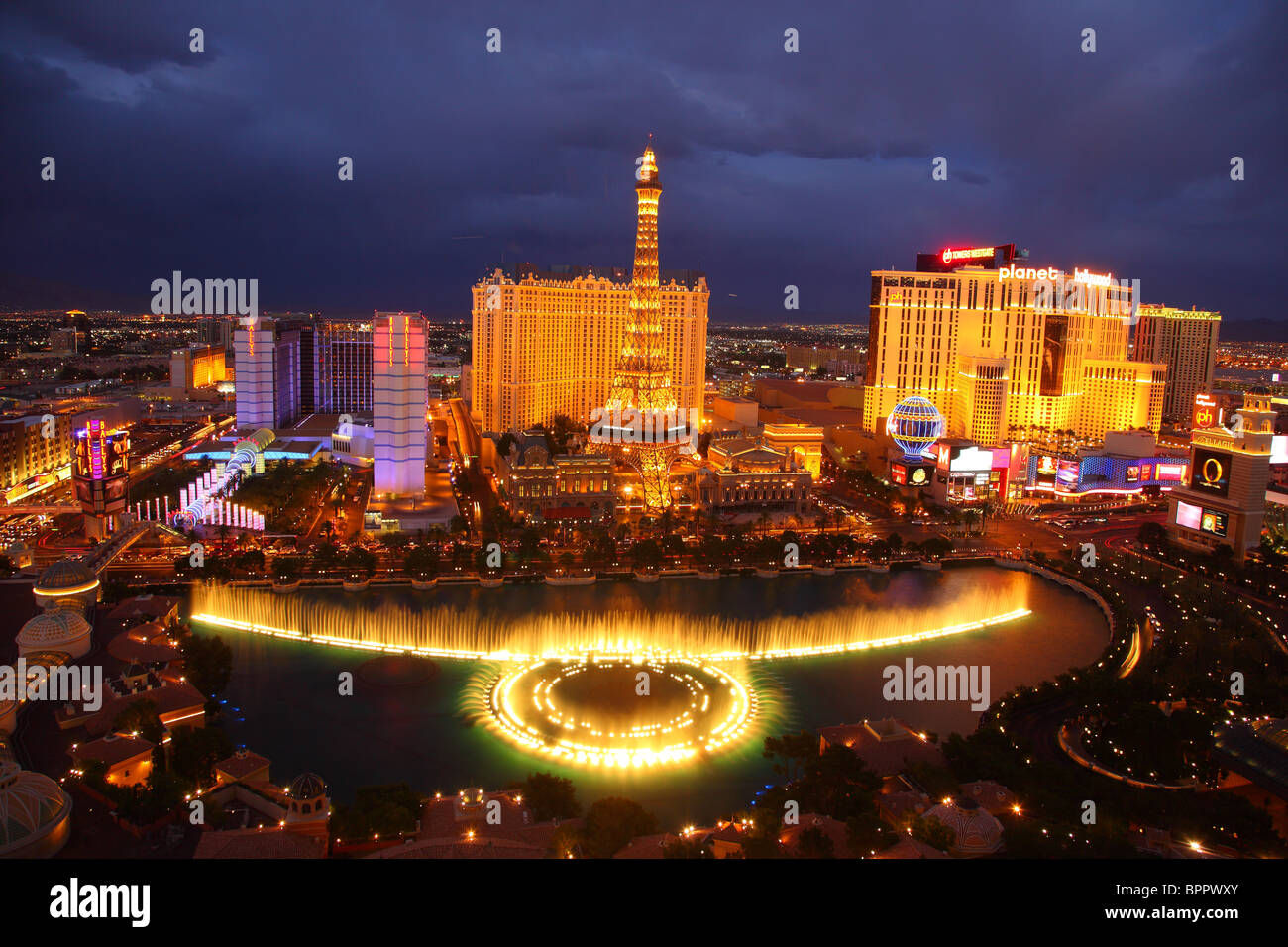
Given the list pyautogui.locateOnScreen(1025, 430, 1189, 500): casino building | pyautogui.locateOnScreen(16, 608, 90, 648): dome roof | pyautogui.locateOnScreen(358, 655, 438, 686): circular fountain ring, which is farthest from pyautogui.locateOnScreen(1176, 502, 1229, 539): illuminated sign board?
pyautogui.locateOnScreen(16, 608, 90, 648): dome roof

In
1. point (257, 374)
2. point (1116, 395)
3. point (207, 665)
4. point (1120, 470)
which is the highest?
point (1116, 395)

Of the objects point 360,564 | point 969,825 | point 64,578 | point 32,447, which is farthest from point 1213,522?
point 32,447

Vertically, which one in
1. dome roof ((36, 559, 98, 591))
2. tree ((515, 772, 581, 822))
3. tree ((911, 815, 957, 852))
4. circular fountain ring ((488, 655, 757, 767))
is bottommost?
circular fountain ring ((488, 655, 757, 767))

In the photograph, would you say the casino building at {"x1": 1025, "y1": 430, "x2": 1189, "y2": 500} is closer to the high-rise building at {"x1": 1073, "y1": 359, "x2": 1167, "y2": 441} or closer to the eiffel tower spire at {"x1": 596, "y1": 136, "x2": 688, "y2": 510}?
the high-rise building at {"x1": 1073, "y1": 359, "x2": 1167, "y2": 441}

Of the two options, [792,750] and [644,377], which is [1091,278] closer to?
[644,377]

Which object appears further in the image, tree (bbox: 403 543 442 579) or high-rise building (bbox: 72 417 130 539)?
high-rise building (bbox: 72 417 130 539)
